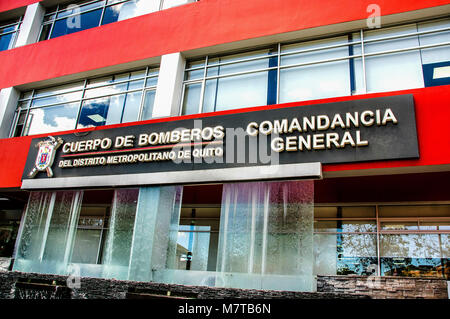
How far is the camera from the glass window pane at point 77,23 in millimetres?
15414

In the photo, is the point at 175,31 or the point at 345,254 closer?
the point at 345,254

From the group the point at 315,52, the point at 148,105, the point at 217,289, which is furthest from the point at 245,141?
the point at 148,105

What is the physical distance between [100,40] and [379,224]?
11316 millimetres

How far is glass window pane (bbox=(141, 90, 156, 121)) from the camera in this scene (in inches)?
494

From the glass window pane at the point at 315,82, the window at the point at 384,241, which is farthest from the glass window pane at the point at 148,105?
the window at the point at 384,241

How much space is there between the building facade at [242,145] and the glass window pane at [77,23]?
679mm

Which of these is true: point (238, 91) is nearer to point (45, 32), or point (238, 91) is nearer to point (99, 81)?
point (99, 81)

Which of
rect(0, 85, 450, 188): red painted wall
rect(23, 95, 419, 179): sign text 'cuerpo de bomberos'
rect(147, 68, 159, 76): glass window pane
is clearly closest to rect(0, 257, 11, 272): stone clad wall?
rect(23, 95, 419, 179): sign text 'cuerpo de bomberos'

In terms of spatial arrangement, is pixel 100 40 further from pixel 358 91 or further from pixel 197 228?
pixel 358 91

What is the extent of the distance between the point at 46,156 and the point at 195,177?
19.3 ft

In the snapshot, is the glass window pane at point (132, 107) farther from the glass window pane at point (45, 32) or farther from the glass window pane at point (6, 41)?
the glass window pane at point (6, 41)

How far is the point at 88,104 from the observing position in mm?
14070

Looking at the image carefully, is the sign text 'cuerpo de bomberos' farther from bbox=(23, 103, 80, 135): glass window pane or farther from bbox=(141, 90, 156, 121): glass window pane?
bbox=(23, 103, 80, 135): glass window pane
